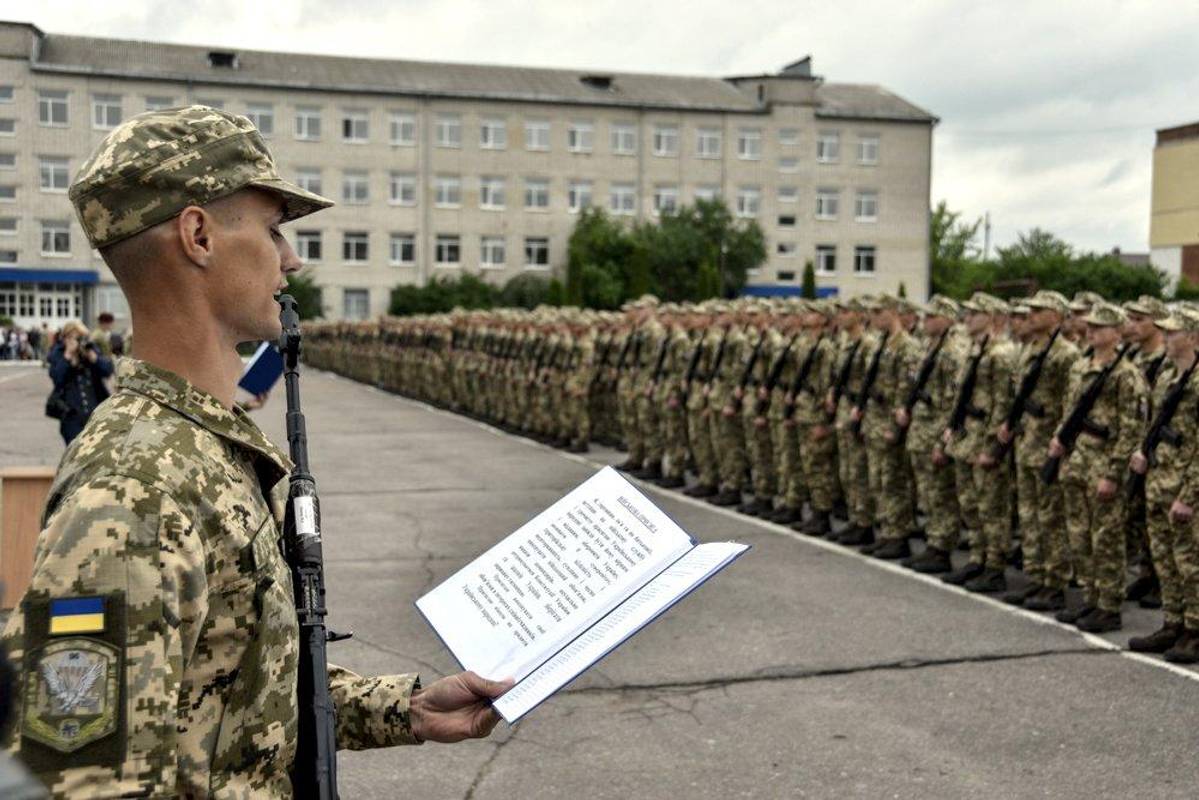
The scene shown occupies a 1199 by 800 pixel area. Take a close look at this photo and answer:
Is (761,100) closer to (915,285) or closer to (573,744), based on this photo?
(915,285)

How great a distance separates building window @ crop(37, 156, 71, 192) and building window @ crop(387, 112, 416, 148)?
1453 centimetres

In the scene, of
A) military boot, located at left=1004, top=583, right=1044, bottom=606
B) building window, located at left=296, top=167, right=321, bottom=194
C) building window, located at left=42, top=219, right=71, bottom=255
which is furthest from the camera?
building window, located at left=296, top=167, right=321, bottom=194

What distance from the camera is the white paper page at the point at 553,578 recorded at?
1956mm

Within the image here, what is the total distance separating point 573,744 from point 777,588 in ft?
10.9

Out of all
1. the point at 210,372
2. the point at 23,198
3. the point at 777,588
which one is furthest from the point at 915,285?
the point at 210,372

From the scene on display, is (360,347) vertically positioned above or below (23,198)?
below

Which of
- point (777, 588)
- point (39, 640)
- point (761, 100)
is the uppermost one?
point (761, 100)

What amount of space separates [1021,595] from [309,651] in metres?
6.99

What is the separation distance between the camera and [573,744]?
502 centimetres

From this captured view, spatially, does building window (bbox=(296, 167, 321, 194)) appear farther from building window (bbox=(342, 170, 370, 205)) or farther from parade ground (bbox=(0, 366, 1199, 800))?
parade ground (bbox=(0, 366, 1199, 800))

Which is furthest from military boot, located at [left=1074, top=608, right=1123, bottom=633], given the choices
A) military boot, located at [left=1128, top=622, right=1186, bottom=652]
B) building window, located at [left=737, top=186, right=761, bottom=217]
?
building window, located at [left=737, top=186, right=761, bottom=217]

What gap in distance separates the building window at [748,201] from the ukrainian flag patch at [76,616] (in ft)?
205

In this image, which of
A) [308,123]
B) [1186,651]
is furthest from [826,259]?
[1186,651]

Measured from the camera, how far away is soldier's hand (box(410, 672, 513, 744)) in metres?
1.93
